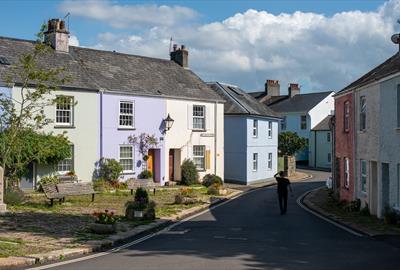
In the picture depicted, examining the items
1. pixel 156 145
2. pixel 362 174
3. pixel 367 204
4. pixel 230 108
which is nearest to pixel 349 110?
pixel 362 174

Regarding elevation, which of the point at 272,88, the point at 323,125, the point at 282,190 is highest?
the point at 272,88

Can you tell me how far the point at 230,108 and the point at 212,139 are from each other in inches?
219

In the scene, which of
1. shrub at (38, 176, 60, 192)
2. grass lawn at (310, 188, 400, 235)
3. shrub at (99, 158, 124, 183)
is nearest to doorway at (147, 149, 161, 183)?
shrub at (99, 158, 124, 183)

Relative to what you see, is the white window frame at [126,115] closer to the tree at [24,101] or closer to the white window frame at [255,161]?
the tree at [24,101]

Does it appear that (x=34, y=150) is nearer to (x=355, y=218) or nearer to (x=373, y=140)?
(x=355, y=218)

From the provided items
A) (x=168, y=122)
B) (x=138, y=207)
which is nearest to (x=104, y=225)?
(x=138, y=207)

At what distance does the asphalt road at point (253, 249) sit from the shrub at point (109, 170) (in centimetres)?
1149

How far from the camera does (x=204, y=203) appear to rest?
2634 centimetres

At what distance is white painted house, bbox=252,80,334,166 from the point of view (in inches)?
2554

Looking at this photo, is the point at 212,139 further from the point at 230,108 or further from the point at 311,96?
the point at 311,96

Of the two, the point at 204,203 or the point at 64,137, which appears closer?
the point at 204,203

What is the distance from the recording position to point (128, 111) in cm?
3341

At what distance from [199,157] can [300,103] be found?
105ft

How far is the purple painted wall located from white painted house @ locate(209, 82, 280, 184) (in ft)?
30.5
